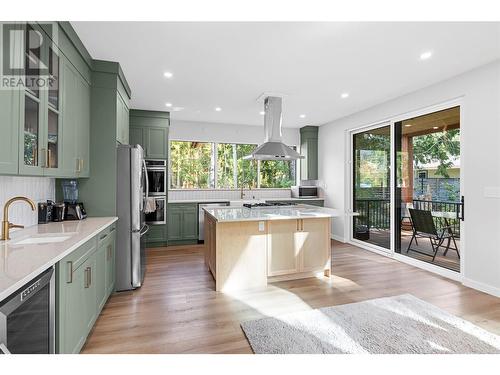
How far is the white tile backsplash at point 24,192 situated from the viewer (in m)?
2.06

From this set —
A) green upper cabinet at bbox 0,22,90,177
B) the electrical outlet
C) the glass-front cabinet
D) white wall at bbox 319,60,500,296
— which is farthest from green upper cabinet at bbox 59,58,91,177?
white wall at bbox 319,60,500,296

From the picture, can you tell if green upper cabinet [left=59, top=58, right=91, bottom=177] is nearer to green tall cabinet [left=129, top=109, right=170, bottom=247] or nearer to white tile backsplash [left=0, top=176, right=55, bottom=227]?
white tile backsplash [left=0, top=176, right=55, bottom=227]

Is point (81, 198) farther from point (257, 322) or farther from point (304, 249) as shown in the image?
point (304, 249)

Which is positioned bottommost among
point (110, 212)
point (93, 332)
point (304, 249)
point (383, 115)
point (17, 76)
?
point (93, 332)

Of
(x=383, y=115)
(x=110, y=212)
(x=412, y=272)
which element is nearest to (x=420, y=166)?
(x=383, y=115)

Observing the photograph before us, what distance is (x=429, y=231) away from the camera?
13.0 ft

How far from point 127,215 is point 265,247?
170 centimetres

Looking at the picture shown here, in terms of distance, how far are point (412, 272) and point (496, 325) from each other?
142cm

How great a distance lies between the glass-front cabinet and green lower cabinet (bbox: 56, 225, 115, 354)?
69 centimetres

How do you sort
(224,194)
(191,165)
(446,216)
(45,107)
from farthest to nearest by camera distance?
(224,194)
(191,165)
(446,216)
(45,107)

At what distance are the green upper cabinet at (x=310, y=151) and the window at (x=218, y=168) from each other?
621mm

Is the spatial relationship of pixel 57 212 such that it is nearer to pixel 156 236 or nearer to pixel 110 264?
pixel 110 264

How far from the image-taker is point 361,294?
2994 mm

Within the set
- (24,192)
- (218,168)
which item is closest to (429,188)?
(218,168)
